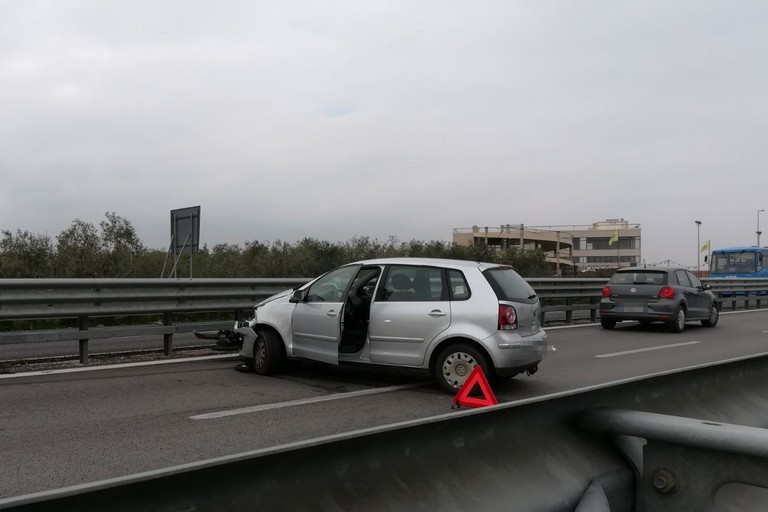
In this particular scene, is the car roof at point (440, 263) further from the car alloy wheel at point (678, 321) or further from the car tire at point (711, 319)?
the car tire at point (711, 319)

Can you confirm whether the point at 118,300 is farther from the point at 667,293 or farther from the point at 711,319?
the point at 711,319

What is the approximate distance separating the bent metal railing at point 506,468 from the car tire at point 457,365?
3610mm

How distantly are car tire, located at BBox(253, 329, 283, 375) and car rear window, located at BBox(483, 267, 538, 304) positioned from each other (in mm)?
2895

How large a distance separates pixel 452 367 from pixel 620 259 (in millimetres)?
101652

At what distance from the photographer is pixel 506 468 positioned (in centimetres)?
248

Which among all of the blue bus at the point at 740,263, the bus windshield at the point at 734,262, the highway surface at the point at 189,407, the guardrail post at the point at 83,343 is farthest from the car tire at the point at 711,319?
the bus windshield at the point at 734,262

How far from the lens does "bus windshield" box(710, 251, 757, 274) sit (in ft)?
108

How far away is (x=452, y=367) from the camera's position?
7254 mm

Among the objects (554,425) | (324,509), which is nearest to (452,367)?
(554,425)

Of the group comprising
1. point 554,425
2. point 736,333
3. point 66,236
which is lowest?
point 736,333

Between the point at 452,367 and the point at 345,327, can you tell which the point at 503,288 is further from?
the point at 345,327

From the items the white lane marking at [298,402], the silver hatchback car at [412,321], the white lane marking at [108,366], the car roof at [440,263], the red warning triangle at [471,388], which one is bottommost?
the white lane marking at [298,402]

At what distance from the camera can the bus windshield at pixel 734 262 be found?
1294 inches

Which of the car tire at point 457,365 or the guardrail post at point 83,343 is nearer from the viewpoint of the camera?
the car tire at point 457,365
